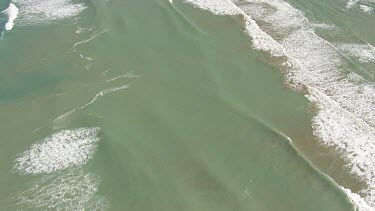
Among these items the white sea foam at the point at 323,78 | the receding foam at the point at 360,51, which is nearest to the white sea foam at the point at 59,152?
the white sea foam at the point at 323,78

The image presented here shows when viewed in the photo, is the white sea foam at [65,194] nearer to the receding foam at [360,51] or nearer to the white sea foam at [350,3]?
the receding foam at [360,51]

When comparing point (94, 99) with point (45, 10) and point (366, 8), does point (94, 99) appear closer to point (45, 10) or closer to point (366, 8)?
point (45, 10)

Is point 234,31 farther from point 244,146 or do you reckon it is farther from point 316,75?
point 244,146

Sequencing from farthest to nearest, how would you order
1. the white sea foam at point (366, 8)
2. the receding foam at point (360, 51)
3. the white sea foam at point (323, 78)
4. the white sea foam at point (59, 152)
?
the white sea foam at point (366, 8) < the receding foam at point (360, 51) < the white sea foam at point (323, 78) < the white sea foam at point (59, 152)

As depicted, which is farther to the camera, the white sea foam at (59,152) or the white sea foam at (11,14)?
the white sea foam at (11,14)

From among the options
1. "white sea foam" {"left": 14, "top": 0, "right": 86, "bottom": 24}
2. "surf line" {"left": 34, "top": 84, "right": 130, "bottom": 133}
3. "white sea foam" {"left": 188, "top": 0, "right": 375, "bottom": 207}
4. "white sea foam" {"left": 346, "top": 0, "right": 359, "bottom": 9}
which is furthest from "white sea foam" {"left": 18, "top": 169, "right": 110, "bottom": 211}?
"white sea foam" {"left": 346, "top": 0, "right": 359, "bottom": 9}

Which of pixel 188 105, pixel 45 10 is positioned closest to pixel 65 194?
pixel 188 105

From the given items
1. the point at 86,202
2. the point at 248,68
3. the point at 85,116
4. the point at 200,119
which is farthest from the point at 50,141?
the point at 248,68

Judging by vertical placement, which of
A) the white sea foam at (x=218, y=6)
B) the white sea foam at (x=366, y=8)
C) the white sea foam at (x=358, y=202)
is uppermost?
the white sea foam at (x=366, y=8)
